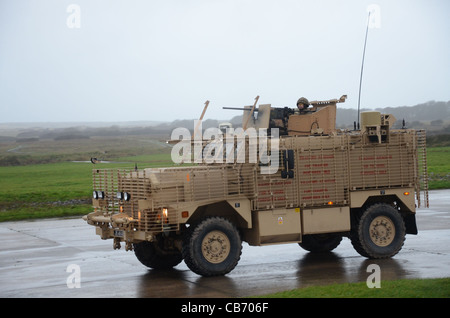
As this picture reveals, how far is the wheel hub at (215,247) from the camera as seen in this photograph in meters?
13.4

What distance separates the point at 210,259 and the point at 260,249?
373cm

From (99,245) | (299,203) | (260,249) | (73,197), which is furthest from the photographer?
(73,197)

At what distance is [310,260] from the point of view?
50.3ft

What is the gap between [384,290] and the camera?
11133 mm

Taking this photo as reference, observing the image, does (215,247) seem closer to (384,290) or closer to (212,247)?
(212,247)

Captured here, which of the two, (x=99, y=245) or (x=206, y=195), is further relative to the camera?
(x=99, y=245)

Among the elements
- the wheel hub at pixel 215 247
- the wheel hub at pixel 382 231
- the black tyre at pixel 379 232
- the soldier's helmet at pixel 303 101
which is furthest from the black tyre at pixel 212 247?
the soldier's helmet at pixel 303 101

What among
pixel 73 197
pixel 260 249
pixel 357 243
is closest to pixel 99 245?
pixel 260 249

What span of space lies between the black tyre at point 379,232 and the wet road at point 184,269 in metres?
0.24

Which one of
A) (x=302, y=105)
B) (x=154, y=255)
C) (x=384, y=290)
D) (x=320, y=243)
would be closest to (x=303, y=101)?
(x=302, y=105)

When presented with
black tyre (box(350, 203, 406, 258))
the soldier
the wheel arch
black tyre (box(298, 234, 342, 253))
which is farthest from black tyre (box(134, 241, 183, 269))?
the soldier

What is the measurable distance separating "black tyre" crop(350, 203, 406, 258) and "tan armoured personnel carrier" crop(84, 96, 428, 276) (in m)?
0.02

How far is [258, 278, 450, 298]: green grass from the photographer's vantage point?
10.8 m
